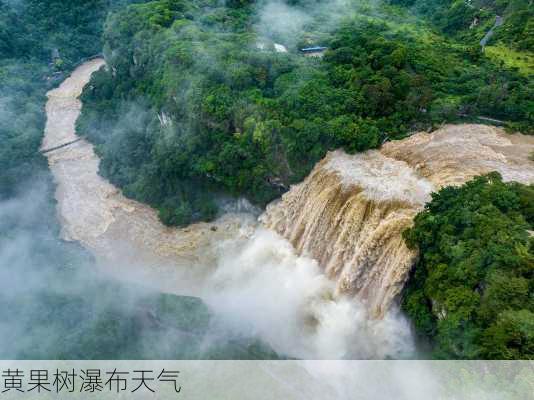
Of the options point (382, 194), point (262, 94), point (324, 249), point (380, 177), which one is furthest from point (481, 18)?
point (324, 249)

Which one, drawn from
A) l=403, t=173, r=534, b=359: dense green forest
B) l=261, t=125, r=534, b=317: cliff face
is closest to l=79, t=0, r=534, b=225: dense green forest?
l=261, t=125, r=534, b=317: cliff face

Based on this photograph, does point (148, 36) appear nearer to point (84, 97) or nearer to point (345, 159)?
point (84, 97)

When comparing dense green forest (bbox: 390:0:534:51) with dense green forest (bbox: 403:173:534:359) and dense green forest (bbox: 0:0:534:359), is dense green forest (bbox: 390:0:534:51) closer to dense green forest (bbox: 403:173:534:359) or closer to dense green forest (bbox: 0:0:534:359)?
dense green forest (bbox: 0:0:534:359)

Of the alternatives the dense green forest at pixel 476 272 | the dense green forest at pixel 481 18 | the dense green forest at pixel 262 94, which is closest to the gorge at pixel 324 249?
the dense green forest at pixel 476 272

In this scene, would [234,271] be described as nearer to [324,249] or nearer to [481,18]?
[324,249]

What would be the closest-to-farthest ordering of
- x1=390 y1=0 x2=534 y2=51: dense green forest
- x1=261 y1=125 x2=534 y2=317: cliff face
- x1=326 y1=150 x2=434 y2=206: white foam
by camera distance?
x1=261 y1=125 x2=534 y2=317: cliff face, x1=326 y1=150 x2=434 y2=206: white foam, x1=390 y1=0 x2=534 y2=51: dense green forest

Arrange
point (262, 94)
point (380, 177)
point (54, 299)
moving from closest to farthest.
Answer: point (380, 177) < point (54, 299) < point (262, 94)
